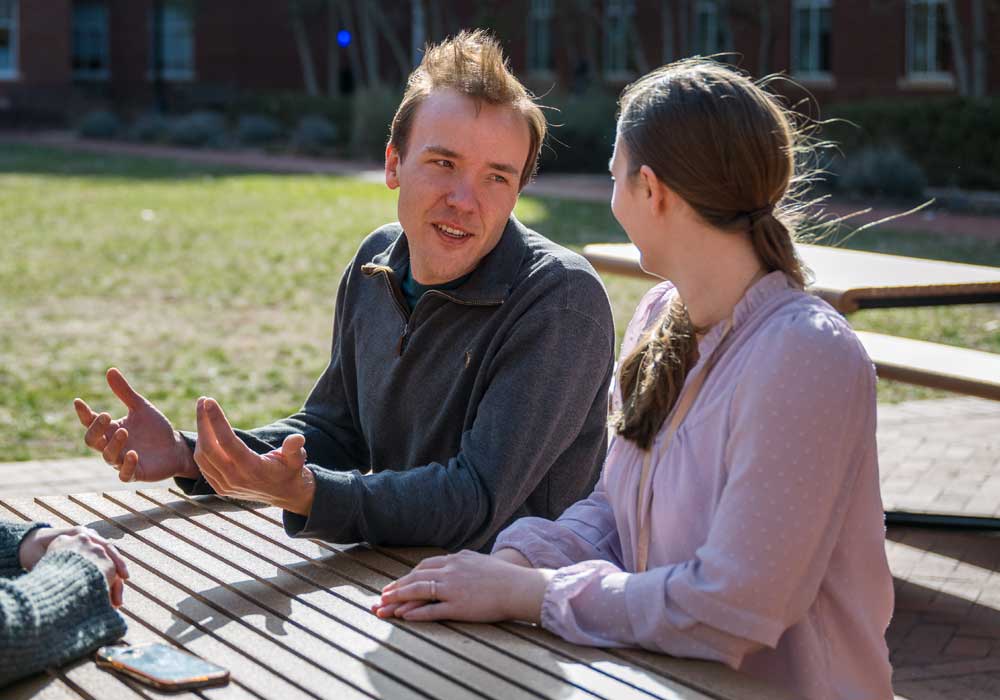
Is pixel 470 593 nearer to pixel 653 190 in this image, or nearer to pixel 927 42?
pixel 653 190

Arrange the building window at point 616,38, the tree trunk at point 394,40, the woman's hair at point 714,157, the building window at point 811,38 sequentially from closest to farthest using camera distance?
the woman's hair at point 714,157
the building window at point 811,38
the building window at point 616,38
the tree trunk at point 394,40

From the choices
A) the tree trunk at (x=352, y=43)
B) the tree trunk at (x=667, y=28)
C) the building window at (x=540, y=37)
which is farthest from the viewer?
the tree trunk at (x=352, y=43)

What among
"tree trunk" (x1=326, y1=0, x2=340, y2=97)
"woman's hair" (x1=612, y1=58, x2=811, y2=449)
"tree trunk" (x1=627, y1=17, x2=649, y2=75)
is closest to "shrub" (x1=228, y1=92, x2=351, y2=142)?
"tree trunk" (x1=326, y1=0, x2=340, y2=97)

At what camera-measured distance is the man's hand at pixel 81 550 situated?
2.14 metres

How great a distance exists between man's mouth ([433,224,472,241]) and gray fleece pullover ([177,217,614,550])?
8 cm

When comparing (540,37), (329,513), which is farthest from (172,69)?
(329,513)

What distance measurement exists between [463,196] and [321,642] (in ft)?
3.43

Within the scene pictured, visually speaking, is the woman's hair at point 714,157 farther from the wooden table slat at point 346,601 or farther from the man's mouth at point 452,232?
the man's mouth at point 452,232

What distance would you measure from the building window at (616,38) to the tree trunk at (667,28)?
1187 mm

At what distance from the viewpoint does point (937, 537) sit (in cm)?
520

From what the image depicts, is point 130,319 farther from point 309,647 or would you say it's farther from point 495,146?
point 309,647

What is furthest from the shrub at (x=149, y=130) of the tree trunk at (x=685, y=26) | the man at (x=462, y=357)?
the man at (x=462, y=357)

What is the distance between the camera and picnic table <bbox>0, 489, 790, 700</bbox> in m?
1.85

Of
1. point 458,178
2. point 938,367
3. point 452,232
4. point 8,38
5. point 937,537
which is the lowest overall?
point 937,537
